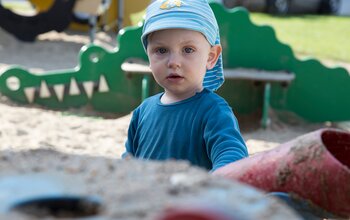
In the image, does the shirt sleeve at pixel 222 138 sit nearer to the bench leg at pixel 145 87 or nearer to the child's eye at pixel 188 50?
the child's eye at pixel 188 50

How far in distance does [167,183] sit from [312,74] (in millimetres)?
3894

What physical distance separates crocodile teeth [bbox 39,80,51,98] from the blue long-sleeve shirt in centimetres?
297

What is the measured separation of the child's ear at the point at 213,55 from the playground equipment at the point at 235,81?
263cm

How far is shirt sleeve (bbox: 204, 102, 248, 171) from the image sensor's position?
5.08 ft

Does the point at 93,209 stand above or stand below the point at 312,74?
above

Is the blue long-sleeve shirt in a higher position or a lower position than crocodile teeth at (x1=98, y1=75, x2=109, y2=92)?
higher

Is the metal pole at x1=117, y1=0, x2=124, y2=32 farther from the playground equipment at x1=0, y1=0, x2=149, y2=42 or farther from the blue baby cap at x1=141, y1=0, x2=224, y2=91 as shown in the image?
the blue baby cap at x1=141, y1=0, x2=224, y2=91

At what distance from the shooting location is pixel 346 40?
30.3 ft

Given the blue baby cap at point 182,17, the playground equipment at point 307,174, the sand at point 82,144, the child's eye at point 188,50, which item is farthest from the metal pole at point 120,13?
the playground equipment at point 307,174

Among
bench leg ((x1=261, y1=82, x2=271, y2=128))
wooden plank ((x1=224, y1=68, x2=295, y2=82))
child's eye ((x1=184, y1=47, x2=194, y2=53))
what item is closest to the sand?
bench leg ((x1=261, y1=82, x2=271, y2=128))

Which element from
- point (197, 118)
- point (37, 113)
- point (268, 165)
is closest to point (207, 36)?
point (197, 118)

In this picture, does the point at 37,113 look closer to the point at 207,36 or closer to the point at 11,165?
the point at 207,36

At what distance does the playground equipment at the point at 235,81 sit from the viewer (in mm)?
4617

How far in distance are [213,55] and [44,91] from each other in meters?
3.02
